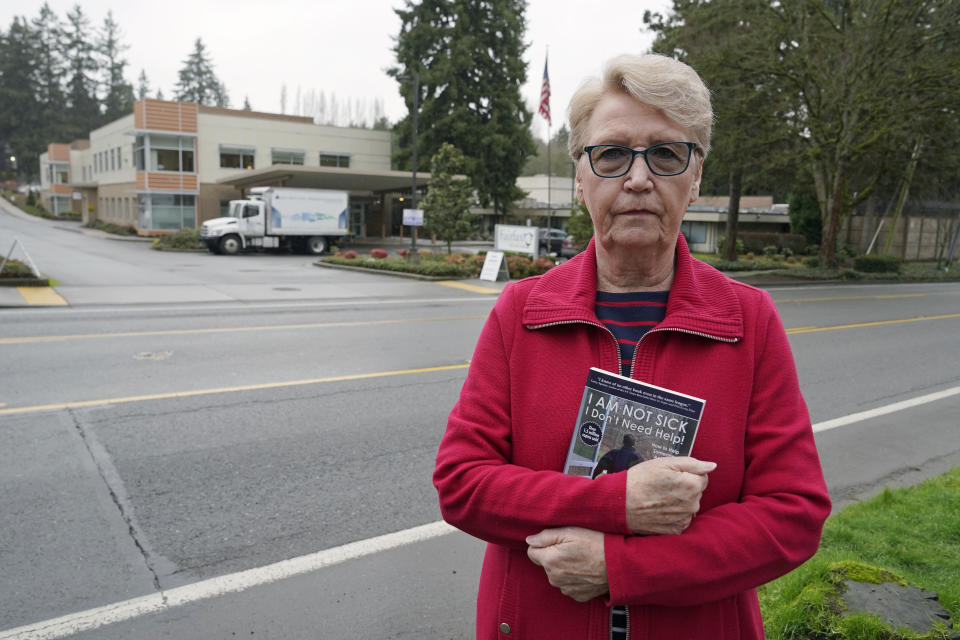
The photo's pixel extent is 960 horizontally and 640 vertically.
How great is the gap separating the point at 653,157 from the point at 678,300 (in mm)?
367

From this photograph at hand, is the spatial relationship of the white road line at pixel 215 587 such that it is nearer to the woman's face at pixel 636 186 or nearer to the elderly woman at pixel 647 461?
the elderly woman at pixel 647 461

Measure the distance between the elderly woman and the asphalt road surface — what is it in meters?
2.04

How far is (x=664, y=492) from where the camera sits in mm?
1472

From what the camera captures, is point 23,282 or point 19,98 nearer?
point 23,282

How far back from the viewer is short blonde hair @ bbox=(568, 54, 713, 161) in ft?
5.51

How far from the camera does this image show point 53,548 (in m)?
4.05

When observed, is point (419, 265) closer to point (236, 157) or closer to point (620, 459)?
point (620, 459)

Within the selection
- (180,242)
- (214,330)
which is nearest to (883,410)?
(214,330)

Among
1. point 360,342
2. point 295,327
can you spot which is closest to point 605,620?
point 360,342

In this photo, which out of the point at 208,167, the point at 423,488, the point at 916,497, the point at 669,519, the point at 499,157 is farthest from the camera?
the point at 499,157

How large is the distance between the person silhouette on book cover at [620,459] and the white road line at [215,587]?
2807 millimetres

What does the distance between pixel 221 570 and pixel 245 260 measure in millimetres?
27992

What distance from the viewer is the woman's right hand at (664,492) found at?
1468 millimetres

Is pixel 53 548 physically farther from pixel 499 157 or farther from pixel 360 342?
pixel 499 157
